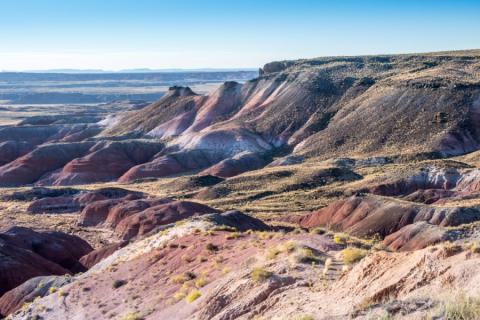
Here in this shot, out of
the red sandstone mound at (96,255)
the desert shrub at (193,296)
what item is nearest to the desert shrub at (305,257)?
the desert shrub at (193,296)

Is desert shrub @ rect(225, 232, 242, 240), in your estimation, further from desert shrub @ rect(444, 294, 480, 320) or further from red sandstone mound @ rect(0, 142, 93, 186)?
red sandstone mound @ rect(0, 142, 93, 186)

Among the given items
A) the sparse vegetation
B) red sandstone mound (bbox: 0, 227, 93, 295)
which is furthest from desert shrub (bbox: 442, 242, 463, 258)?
red sandstone mound (bbox: 0, 227, 93, 295)

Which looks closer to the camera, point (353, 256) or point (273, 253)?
point (353, 256)

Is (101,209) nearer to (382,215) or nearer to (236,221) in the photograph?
(236,221)

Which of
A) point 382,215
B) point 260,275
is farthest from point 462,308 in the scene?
point 382,215

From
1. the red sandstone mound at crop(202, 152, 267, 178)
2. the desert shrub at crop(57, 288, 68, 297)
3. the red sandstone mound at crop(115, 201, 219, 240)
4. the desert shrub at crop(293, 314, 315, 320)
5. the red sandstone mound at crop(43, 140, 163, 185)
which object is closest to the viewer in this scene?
the desert shrub at crop(293, 314, 315, 320)

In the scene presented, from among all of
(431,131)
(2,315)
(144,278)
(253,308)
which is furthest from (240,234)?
(431,131)
